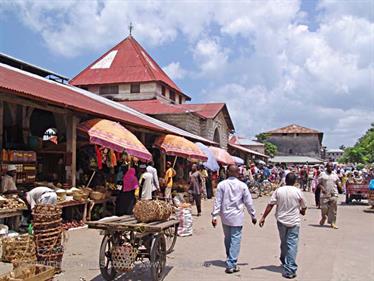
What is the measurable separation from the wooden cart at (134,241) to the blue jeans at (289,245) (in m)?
1.90

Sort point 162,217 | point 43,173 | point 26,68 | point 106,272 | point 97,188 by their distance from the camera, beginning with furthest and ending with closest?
point 26,68 → point 43,173 → point 97,188 → point 162,217 → point 106,272

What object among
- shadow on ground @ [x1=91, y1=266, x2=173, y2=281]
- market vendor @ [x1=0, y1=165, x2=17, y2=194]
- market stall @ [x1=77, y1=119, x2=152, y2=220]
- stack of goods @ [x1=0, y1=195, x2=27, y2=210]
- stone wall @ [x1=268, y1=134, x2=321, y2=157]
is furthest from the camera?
stone wall @ [x1=268, y1=134, x2=321, y2=157]

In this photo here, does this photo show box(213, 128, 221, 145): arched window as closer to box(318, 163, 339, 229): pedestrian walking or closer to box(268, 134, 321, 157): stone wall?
box(318, 163, 339, 229): pedestrian walking

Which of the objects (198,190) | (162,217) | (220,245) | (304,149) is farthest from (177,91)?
(304,149)

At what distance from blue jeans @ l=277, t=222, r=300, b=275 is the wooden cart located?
1.90m

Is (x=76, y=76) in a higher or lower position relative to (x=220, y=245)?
higher

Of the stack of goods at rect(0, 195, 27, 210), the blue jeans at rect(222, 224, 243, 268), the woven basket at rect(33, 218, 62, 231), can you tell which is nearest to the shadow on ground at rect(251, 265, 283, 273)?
the blue jeans at rect(222, 224, 243, 268)

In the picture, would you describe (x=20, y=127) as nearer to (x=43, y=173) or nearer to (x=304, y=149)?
(x=43, y=173)

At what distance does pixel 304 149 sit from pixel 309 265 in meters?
73.2

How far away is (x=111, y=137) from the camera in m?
12.1

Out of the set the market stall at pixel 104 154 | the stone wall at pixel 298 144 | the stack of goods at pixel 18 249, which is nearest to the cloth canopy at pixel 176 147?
the market stall at pixel 104 154

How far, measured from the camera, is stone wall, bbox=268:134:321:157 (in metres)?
78.7

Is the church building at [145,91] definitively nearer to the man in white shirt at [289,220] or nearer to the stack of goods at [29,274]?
the man in white shirt at [289,220]

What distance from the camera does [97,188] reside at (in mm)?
13766
